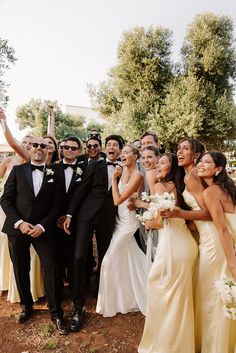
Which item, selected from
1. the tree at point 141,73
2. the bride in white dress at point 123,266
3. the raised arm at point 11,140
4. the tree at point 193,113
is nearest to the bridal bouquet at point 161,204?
the bride in white dress at point 123,266

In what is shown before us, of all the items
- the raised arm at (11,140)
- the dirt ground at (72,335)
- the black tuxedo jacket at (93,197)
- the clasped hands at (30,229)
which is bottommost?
the dirt ground at (72,335)

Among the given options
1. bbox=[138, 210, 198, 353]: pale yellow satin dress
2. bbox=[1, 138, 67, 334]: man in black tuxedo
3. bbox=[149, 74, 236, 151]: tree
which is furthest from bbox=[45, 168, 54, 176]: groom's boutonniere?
bbox=[149, 74, 236, 151]: tree

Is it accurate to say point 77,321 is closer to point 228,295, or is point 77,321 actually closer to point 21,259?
point 21,259

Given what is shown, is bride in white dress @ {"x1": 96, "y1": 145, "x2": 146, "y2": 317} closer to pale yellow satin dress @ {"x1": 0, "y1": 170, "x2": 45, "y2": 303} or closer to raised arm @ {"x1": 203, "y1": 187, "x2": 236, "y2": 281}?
pale yellow satin dress @ {"x1": 0, "y1": 170, "x2": 45, "y2": 303}

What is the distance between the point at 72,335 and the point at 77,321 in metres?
0.21

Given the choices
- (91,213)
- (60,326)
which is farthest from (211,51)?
(60,326)

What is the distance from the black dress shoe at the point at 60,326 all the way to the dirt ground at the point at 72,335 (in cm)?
5

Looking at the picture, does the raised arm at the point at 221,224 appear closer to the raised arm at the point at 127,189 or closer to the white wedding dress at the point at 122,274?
the raised arm at the point at 127,189

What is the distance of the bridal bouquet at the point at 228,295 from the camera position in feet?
8.54

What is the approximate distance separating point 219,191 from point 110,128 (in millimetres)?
22000

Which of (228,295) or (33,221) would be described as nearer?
(228,295)

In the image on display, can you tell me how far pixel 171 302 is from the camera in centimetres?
333

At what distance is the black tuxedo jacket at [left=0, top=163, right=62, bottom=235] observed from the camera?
436 centimetres

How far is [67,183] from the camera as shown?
508 centimetres
